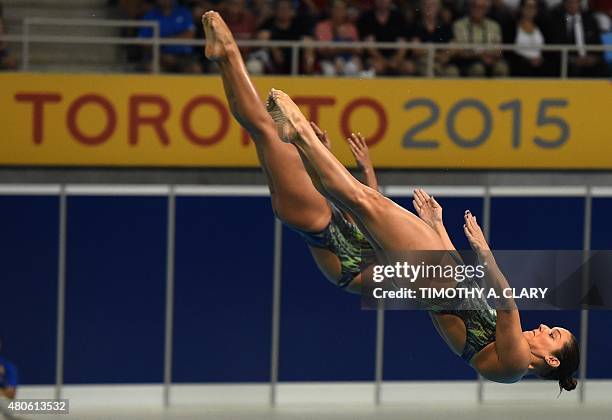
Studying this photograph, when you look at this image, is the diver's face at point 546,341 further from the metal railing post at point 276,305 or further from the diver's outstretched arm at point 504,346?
the metal railing post at point 276,305

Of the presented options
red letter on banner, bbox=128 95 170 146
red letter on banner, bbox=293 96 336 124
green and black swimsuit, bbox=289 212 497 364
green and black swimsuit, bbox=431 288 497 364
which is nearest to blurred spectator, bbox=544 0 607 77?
red letter on banner, bbox=293 96 336 124

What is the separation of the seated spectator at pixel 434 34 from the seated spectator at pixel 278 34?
1.06 meters

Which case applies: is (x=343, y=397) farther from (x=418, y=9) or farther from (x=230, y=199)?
(x=418, y=9)

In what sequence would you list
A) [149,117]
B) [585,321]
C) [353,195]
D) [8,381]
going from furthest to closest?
[585,321] < [149,117] < [8,381] < [353,195]

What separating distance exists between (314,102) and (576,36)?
2504 millimetres

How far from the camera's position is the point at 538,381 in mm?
14500

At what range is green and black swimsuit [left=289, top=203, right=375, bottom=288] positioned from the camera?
8898 millimetres

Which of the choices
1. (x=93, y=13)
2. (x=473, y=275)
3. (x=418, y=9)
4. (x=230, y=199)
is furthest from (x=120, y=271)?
(x=473, y=275)

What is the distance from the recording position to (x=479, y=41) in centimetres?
1361

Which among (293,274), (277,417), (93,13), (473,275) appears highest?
(93,13)

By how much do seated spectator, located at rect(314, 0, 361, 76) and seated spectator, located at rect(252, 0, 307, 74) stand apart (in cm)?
20

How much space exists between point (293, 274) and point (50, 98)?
9.21 feet

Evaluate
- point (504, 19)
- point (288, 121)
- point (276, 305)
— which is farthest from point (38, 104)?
point (288, 121)

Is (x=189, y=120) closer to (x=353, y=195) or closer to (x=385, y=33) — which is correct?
(x=385, y=33)
